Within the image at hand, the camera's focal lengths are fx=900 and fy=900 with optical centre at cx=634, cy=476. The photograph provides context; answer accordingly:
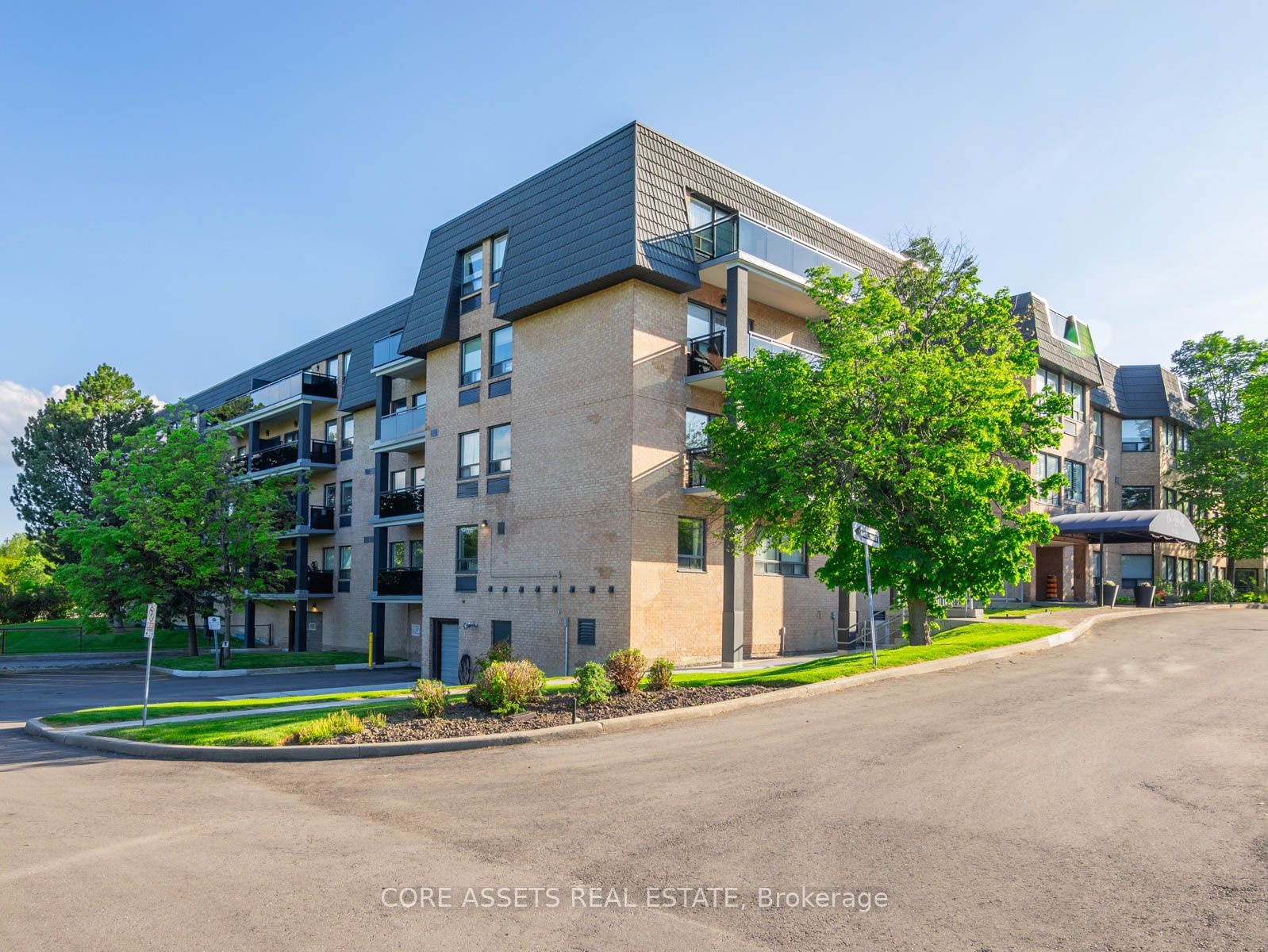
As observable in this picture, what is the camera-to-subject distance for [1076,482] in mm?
40969

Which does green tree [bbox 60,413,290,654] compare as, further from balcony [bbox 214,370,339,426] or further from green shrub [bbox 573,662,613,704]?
green shrub [bbox 573,662,613,704]

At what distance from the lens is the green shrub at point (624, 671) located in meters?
15.5

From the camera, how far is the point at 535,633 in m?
24.5

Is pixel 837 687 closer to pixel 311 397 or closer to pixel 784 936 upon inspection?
pixel 784 936

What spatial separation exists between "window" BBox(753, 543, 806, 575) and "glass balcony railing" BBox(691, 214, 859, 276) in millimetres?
7758

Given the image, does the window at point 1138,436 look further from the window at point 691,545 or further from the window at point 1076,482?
the window at point 691,545

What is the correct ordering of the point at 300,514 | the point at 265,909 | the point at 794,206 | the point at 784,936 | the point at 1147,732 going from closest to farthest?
the point at 784,936
the point at 265,909
the point at 1147,732
the point at 794,206
the point at 300,514

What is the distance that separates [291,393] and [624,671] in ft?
95.8

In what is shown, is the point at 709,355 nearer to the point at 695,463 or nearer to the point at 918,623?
the point at 695,463

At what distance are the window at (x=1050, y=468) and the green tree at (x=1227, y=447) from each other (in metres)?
10.2

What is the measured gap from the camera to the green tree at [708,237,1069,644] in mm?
18578

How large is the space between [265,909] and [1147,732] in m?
10.5

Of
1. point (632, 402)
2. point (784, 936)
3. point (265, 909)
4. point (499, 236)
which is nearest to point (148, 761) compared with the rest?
point (265, 909)

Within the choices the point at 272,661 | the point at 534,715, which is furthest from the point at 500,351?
the point at 272,661
